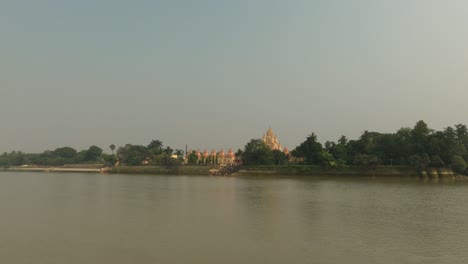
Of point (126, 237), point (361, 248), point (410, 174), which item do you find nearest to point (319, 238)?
point (361, 248)

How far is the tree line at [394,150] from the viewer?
52.3 m

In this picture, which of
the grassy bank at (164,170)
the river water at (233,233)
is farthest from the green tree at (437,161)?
the grassy bank at (164,170)

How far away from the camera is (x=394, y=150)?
187ft

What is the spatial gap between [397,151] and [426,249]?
49.0 m

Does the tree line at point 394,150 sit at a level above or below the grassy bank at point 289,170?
above

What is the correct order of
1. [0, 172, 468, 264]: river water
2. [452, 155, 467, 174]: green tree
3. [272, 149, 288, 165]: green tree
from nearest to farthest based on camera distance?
[0, 172, 468, 264]: river water
[452, 155, 467, 174]: green tree
[272, 149, 288, 165]: green tree

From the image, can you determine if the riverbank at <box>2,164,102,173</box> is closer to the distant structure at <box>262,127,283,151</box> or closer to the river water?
the distant structure at <box>262,127,283,151</box>

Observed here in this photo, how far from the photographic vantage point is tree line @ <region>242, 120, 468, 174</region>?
5228 cm

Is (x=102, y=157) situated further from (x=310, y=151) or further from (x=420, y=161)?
(x=420, y=161)

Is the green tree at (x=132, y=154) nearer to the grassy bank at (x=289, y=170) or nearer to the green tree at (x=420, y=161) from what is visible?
the grassy bank at (x=289, y=170)

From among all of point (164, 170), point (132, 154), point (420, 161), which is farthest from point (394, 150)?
point (132, 154)

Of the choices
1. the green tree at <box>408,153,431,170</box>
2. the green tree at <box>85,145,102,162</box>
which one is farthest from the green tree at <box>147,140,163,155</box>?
the green tree at <box>408,153,431,170</box>

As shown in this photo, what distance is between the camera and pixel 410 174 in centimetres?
5350

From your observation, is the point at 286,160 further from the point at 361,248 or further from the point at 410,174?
the point at 361,248
